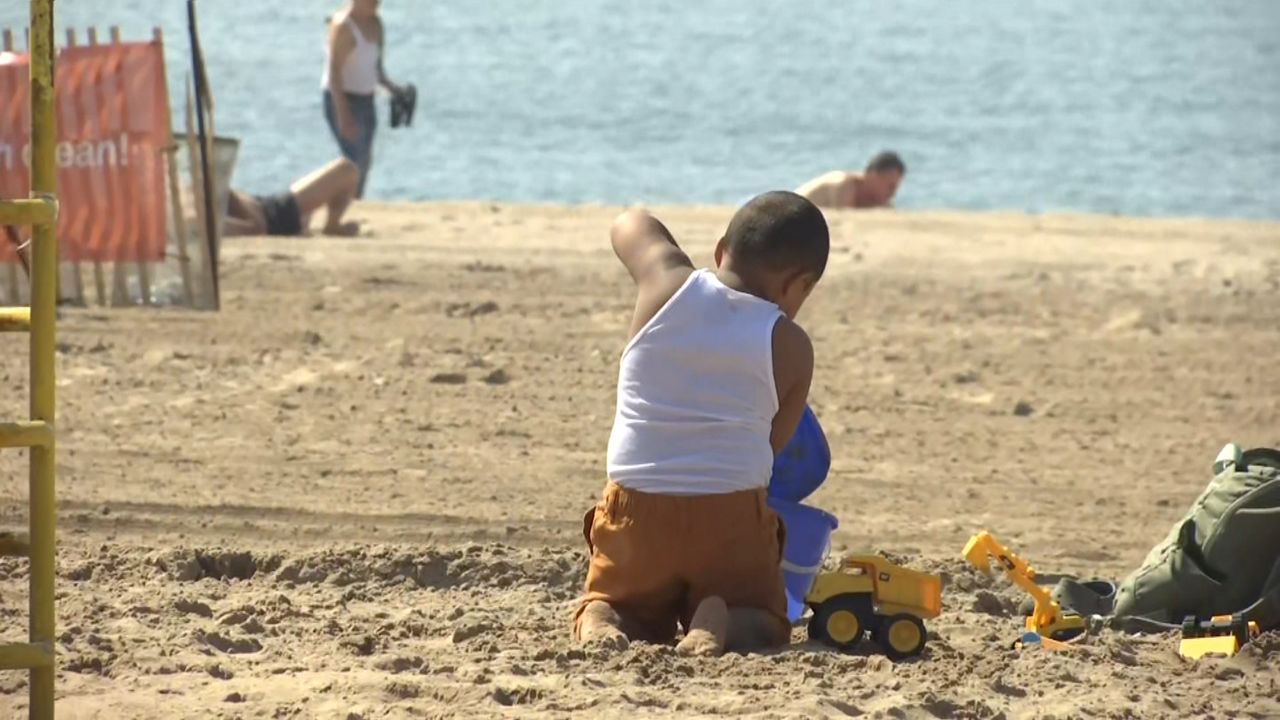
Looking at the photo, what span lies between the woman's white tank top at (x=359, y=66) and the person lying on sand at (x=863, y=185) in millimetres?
3333

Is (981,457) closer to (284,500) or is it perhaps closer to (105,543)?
(284,500)

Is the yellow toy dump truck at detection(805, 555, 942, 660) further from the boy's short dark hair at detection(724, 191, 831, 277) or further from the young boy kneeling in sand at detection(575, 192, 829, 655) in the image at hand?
the boy's short dark hair at detection(724, 191, 831, 277)

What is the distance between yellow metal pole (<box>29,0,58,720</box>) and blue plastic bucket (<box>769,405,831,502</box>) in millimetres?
1975

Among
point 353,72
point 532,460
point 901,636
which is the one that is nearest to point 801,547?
point 901,636

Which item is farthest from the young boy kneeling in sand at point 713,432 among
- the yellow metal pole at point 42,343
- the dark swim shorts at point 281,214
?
the dark swim shorts at point 281,214

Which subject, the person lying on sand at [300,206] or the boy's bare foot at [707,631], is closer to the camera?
the boy's bare foot at [707,631]

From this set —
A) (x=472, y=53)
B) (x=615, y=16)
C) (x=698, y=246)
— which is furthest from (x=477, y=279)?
(x=615, y=16)

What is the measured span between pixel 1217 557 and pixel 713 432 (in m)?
1.48

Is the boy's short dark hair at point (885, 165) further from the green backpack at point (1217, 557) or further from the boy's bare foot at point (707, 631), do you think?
Result: the boy's bare foot at point (707, 631)

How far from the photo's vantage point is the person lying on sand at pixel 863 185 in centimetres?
1577

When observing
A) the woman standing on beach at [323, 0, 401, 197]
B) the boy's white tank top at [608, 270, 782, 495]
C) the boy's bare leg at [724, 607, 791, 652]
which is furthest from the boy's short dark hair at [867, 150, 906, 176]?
the boy's bare leg at [724, 607, 791, 652]

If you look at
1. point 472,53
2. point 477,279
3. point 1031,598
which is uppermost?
point 472,53

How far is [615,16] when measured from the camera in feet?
145

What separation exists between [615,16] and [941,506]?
123 feet
